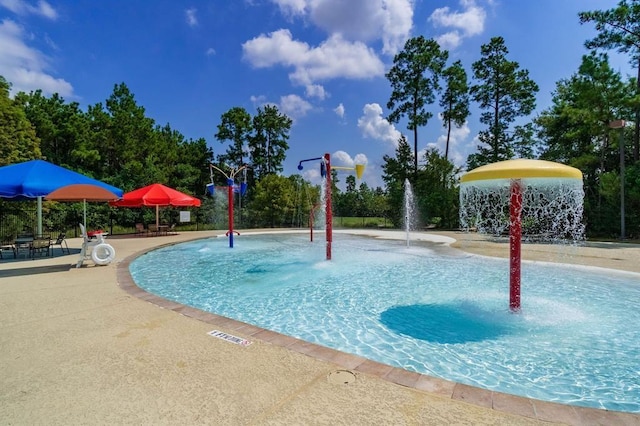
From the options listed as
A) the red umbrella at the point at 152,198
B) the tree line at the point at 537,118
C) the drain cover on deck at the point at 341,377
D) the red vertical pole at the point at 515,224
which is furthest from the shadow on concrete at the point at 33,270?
the tree line at the point at 537,118

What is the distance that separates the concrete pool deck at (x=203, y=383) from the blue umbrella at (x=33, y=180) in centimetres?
676

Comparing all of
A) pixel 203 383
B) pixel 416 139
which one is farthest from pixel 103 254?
pixel 416 139

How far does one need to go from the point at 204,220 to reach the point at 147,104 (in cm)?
1345

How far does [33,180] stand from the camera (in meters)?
9.55

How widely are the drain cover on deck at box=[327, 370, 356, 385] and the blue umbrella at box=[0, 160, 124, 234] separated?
9.74 metres

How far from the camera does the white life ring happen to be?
27.3 ft

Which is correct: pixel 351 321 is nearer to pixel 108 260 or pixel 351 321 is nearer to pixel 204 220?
pixel 108 260

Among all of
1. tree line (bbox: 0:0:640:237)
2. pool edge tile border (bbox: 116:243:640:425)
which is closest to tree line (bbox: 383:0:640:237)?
tree line (bbox: 0:0:640:237)

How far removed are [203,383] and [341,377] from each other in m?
1.18

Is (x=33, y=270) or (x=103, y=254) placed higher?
(x=103, y=254)

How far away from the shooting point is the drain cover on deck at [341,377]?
265 cm

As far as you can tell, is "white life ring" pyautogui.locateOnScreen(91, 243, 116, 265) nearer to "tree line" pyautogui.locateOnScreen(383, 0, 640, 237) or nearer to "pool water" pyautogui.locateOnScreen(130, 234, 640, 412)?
"pool water" pyautogui.locateOnScreen(130, 234, 640, 412)

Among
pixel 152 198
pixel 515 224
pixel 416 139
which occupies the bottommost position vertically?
pixel 515 224

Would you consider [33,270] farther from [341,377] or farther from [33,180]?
[341,377]
